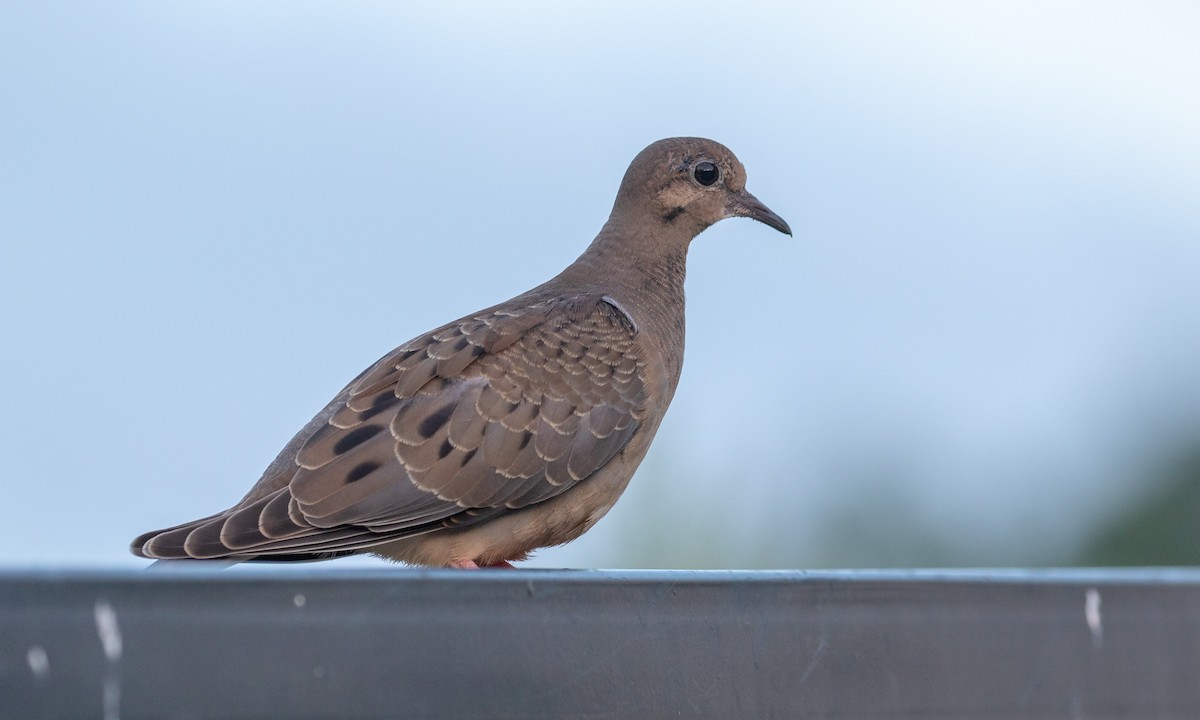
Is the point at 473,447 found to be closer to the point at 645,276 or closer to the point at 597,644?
the point at 645,276

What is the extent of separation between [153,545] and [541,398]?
1.24 meters

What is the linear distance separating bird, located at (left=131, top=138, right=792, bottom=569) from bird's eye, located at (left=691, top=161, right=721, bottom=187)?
70 cm

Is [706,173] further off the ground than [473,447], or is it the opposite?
[706,173]

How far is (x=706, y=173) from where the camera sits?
5.59 metres

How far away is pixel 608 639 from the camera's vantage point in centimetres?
220

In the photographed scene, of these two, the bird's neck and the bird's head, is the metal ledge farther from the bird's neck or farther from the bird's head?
the bird's head

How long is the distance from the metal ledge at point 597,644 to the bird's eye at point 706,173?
3061 millimetres

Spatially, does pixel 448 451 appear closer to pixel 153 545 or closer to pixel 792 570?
pixel 153 545

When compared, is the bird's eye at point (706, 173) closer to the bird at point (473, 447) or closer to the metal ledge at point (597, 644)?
the bird at point (473, 447)

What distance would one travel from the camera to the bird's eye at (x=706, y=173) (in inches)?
219

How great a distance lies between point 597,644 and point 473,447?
2.08 metres

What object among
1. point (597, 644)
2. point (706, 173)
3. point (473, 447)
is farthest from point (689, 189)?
point (597, 644)

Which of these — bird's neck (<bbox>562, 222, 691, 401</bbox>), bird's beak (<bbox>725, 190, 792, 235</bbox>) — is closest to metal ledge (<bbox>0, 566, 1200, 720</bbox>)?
bird's neck (<bbox>562, 222, 691, 401</bbox>)

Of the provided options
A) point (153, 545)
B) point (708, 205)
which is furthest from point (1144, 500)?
point (153, 545)
